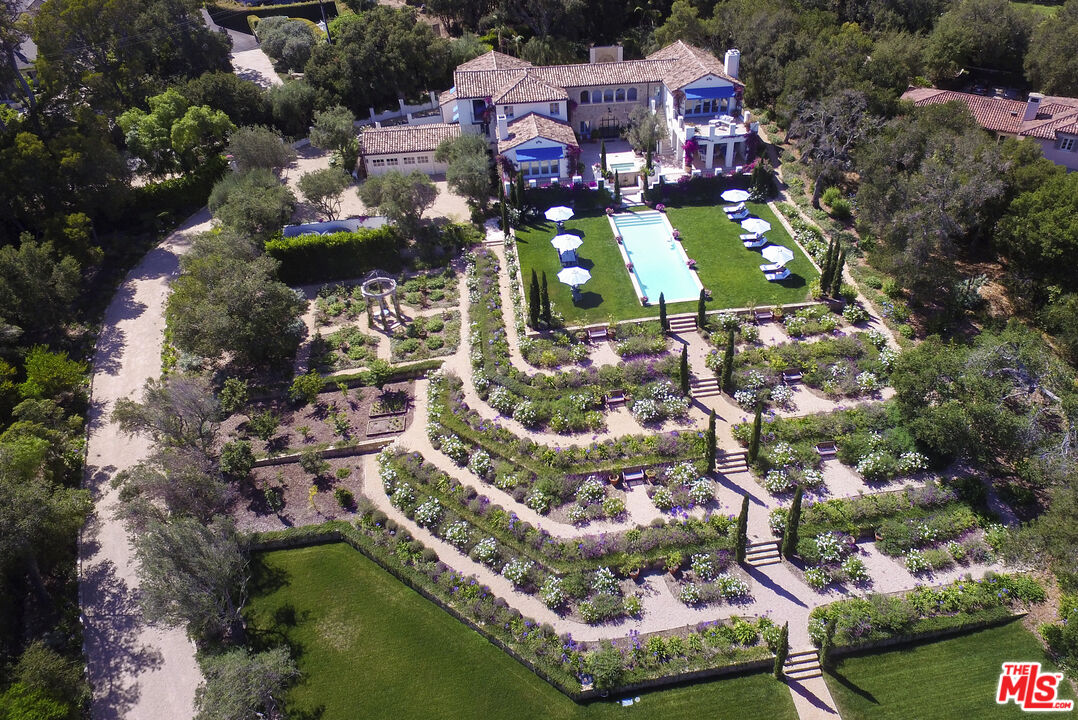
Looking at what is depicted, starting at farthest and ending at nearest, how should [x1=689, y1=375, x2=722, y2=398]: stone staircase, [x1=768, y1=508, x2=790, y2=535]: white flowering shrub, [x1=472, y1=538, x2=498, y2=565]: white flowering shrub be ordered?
1. [x1=689, y1=375, x2=722, y2=398]: stone staircase
2. [x1=768, y1=508, x2=790, y2=535]: white flowering shrub
3. [x1=472, y1=538, x2=498, y2=565]: white flowering shrub

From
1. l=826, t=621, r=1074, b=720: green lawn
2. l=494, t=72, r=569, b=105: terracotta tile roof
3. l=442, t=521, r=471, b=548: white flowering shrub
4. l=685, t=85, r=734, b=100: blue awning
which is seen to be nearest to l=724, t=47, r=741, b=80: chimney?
l=685, t=85, r=734, b=100: blue awning

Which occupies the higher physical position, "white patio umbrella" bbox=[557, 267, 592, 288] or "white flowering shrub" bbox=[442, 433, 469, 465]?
"white patio umbrella" bbox=[557, 267, 592, 288]

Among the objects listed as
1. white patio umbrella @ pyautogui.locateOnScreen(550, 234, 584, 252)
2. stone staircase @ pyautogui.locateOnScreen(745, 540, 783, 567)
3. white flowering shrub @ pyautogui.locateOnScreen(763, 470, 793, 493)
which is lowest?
stone staircase @ pyautogui.locateOnScreen(745, 540, 783, 567)

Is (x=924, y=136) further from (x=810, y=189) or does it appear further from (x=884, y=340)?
(x=884, y=340)

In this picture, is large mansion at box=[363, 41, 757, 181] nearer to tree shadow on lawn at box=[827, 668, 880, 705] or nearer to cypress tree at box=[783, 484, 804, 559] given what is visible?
cypress tree at box=[783, 484, 804, 559]

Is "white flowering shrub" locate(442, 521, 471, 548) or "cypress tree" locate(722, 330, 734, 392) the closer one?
"white flowering shrub" locate(442, 521, 471, 548)

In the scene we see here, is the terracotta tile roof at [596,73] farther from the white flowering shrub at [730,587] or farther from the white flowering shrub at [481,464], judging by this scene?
the white flowering shrub at [730,587]

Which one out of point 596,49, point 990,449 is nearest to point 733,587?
point 990,449

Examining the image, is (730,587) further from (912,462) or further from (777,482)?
(912,462)
